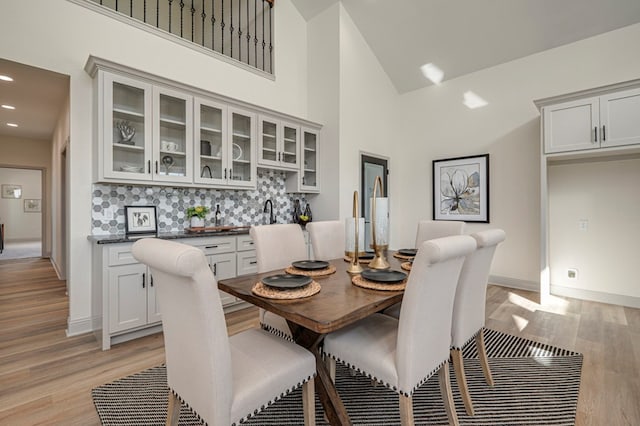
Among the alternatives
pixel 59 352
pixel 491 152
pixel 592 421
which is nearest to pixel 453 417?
pixel 592 421

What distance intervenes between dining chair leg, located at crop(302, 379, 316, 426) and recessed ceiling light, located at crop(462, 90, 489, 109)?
4568 millimetres

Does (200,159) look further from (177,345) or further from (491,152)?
(491,152)

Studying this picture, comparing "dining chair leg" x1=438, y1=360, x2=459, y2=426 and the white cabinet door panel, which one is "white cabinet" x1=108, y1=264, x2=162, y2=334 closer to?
the white cabinet door panel

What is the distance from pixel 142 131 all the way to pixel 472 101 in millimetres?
4393

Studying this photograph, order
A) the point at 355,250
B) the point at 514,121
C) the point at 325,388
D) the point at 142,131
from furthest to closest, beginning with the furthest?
the point at 514,121 → the point at 142,131 → the point at 355,250 → the point at 325,388

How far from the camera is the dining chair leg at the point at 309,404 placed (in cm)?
134

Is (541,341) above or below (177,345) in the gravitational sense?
below

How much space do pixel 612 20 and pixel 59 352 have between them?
6.36 meters

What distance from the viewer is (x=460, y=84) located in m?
4.67

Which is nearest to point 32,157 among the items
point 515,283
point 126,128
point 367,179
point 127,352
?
point 126,128

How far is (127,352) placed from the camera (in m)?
2.41

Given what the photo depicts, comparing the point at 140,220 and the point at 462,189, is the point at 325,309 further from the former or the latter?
the point at 462,189

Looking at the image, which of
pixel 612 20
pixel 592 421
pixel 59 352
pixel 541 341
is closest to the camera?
pixel 592 421

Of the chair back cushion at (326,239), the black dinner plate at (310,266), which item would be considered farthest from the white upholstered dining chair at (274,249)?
the black dinner plate at (310,266)
